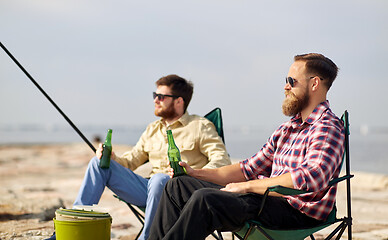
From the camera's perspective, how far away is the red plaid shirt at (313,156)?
218 cm

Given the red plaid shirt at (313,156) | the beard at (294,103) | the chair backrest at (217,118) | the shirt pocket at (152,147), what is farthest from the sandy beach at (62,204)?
the beard at (294,103)

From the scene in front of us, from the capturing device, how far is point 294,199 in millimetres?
2297

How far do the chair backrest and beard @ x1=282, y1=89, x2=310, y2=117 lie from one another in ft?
3.25

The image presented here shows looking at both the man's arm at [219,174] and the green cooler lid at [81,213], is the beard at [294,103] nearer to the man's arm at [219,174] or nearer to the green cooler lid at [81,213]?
the man's arm at [219,174]

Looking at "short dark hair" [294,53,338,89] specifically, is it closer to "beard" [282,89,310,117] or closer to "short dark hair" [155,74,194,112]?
"beard" [282,89,310,117]

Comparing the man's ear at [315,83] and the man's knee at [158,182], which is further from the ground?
the man's ear at [315,83]

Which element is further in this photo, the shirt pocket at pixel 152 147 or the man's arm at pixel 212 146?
the shirt pocket at pixel 152 147

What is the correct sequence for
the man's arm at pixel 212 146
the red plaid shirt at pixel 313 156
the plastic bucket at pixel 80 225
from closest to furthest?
1. the red plaid shirt at pixel 313 156
2. the plastic bucket at pixel 80 225
3. the man's arm at pixel 212 146

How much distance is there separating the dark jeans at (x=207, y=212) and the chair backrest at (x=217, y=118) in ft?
3.40

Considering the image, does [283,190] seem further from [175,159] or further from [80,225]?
[80,225]

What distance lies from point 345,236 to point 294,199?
158 centimetres

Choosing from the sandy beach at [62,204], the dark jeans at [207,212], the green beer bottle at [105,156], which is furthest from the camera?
the sandy beach at [62,204]

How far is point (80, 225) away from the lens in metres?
2.58

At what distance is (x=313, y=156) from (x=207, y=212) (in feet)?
1.79
